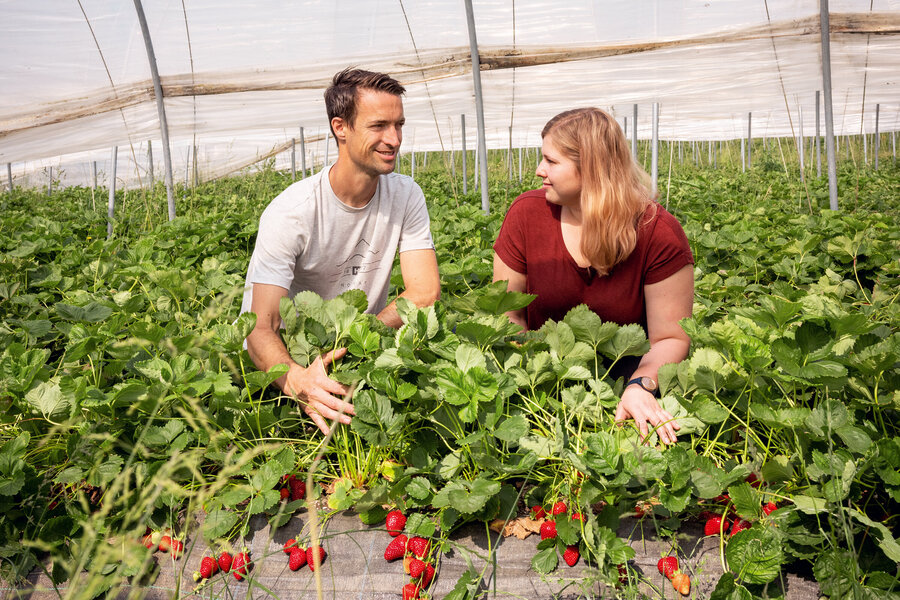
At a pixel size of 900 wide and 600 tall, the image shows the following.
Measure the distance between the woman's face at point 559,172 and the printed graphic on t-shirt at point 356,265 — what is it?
71 centimetres

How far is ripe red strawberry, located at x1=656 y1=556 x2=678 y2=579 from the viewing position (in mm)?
1314

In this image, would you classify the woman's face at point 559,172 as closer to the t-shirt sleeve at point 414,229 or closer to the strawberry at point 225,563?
the t-shirt sleeve at point 414,229

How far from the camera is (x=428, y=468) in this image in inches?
59.8

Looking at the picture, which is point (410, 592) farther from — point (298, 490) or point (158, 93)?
point (158, 93)

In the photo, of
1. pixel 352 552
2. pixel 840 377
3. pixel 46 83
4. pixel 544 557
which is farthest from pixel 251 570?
pixel 46 83

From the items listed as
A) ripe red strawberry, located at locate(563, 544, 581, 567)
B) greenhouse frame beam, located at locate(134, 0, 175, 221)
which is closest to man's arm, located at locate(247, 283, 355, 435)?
ripe red strawberry, located at locate(563, 544, 581, 567)

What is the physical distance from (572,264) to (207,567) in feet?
4.43

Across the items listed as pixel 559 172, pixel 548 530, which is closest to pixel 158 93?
pixel 559 172

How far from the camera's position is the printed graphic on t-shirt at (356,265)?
2420mm

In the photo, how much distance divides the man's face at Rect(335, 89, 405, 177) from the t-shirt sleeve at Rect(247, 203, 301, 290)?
1.04ft

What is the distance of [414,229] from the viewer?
2.51m

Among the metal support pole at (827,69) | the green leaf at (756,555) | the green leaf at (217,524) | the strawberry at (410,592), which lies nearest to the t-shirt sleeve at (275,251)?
the green leaf at (217,524)

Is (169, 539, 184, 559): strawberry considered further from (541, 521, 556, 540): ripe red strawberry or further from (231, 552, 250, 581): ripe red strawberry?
(541, 521, 556, 540): ripe red strawberry

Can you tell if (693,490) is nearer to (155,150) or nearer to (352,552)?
(352,552)
